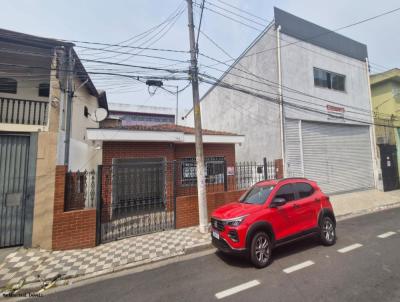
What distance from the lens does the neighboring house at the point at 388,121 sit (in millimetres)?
13281

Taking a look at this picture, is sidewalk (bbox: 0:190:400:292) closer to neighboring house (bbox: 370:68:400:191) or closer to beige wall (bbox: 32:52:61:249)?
beige wall (bbox: 32:52:61:249)

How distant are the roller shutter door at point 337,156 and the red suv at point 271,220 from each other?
608cm

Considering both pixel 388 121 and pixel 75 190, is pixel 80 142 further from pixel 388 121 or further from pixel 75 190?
pixel 388 121

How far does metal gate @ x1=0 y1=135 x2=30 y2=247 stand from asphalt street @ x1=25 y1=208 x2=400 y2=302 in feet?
9.44

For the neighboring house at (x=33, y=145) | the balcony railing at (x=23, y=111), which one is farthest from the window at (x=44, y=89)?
the balcony railing at (x=23, y=111)

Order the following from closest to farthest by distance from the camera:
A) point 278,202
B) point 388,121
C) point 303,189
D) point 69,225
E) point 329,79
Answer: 1. point 278,202
2. point 303,189
3. point 69,225
4. point 329,79
5. point 388,121

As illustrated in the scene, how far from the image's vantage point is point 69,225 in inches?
218

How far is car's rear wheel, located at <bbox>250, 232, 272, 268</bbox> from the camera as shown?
4211 mm

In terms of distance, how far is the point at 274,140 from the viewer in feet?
35.4

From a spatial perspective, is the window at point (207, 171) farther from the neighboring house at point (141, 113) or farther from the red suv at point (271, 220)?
the neighboring house at point (141, 113)

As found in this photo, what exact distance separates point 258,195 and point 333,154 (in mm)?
9481

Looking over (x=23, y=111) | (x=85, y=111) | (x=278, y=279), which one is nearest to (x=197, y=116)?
(x=278, y=279)

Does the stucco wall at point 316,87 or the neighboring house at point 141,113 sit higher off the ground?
the neighboring house at point 141,113

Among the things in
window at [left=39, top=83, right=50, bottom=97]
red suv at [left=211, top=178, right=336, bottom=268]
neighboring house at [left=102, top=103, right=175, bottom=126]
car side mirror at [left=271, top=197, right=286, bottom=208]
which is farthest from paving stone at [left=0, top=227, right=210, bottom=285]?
neighboring house at [left=102, top=103, right=175, bottom=126]
